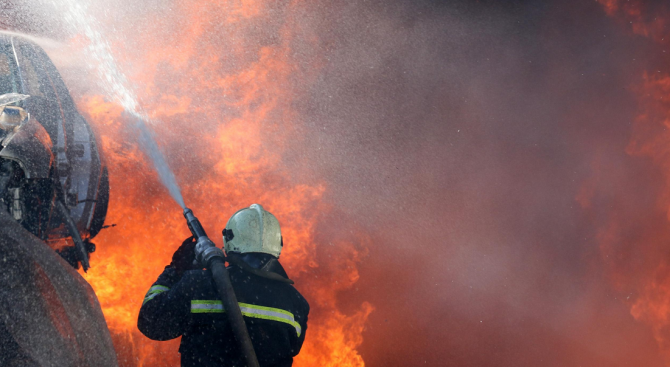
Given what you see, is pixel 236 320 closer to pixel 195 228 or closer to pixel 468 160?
pixel 195 228

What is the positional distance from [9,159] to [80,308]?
50.1 inches

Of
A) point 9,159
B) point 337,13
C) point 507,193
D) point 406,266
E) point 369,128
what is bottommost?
point 9,159

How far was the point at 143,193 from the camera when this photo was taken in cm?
488

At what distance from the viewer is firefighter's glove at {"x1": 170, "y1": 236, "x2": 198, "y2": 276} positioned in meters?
2.47

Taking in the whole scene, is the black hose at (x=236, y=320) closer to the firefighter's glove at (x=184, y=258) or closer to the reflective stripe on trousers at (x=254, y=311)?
the reflective stripe on trousers at (x=254, y=311)

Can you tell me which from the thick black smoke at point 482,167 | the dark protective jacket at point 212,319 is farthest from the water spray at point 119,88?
the thick black smoke at point 482,167

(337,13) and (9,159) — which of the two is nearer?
(9,159)

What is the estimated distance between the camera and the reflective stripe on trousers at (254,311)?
6.75 ft

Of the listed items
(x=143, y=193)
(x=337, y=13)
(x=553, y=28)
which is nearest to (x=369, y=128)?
(x=337, y=13)

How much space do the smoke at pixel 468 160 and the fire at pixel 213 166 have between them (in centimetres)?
8

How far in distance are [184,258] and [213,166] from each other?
2969mm

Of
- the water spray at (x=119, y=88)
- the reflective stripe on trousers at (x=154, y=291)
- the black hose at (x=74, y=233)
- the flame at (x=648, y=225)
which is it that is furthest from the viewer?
the flame at (x=648, y=225)

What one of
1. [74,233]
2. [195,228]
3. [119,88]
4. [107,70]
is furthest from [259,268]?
[107,70]

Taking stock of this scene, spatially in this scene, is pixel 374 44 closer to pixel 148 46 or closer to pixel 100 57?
pixel 148 46
